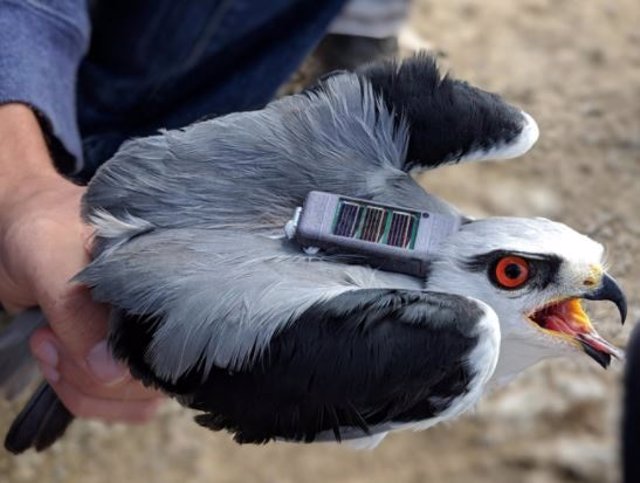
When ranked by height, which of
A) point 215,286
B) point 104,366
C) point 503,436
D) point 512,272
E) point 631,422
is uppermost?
point 631,422

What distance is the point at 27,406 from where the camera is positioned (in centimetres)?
159

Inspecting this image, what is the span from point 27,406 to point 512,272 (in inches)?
29.6

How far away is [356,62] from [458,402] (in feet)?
3.20

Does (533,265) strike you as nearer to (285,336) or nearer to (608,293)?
(608,293)

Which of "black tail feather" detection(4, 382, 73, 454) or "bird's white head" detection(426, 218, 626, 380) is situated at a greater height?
"bird's white head" detection(426, 218, 626, 380)

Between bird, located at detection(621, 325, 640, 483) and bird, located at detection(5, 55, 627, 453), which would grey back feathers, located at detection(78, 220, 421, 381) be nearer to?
bird, located at detection(5, 55, 627, 453)

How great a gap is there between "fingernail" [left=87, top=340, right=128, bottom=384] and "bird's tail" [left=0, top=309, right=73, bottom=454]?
23 centimetres

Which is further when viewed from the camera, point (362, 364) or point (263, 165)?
point (263, 165)

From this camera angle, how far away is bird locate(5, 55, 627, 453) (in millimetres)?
1089

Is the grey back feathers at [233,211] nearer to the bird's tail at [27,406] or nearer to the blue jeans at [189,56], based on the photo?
the bird's tail at [27,406]

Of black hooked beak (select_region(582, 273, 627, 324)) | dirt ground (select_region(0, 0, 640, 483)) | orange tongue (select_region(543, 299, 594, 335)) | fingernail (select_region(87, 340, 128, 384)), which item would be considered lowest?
dirt ground (select_region(0, 0, 640, 483))

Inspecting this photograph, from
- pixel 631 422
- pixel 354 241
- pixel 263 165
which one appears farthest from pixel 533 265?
pixel 631 422

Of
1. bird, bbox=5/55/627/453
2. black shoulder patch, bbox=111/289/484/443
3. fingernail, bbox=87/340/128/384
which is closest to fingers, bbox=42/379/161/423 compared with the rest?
fingernail, bbox=87/340/128/384

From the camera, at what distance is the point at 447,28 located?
286 cm
